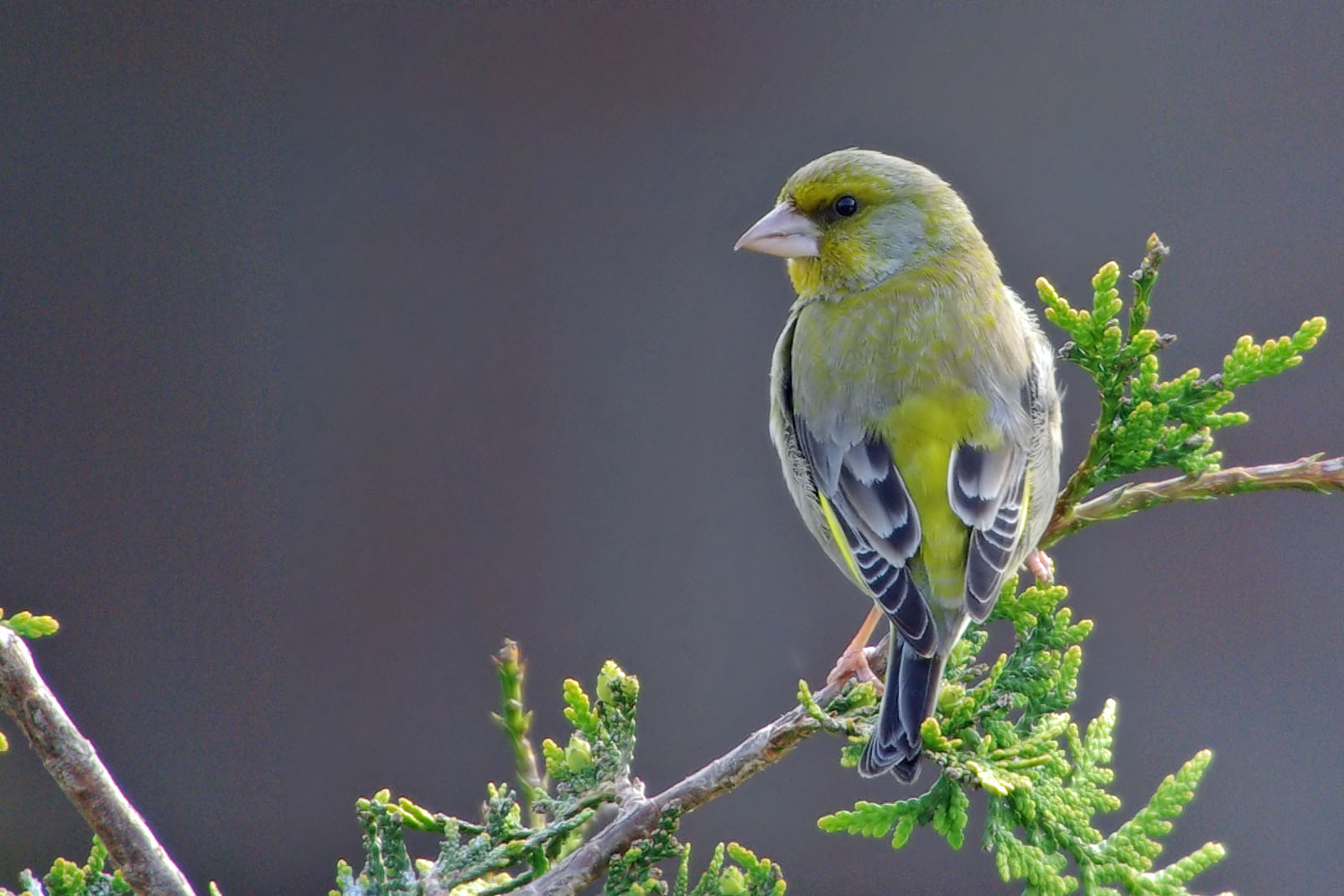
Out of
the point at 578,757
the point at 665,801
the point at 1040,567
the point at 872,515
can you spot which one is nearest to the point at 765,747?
the point at 665,801

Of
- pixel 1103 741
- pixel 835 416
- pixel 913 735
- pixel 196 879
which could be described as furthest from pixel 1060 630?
pixel 196 879

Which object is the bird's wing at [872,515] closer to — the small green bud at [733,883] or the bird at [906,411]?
the bird at [906,411]

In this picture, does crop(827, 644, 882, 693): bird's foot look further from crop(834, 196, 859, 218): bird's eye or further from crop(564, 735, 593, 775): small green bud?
crop(834, 196, 859, 218): bird's eye

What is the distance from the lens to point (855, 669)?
256cm

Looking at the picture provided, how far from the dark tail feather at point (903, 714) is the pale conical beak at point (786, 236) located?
1259 millimetres

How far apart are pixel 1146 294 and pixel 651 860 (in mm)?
1233

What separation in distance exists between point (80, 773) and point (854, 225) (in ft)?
7.38

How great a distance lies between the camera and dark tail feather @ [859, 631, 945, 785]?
204cm

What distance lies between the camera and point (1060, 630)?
222 centimetres

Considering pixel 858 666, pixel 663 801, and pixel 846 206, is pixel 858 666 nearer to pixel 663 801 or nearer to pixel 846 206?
pixel 663 801

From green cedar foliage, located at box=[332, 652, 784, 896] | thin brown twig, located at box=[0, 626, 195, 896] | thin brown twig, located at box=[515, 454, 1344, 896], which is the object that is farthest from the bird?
thin brown twig, located at box=[0, 626, 195, 896]

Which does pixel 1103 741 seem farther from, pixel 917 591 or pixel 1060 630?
pixel 917 591

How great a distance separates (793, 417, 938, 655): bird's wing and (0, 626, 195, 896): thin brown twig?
4.26ft

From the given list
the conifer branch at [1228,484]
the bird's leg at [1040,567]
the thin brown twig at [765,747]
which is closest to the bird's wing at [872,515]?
the thin brown twig at [765,747]
